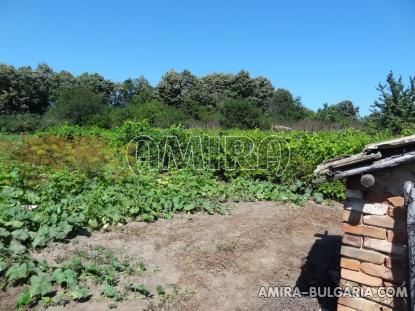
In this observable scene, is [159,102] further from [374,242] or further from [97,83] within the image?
[374,242]

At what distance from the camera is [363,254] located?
11.8 feet

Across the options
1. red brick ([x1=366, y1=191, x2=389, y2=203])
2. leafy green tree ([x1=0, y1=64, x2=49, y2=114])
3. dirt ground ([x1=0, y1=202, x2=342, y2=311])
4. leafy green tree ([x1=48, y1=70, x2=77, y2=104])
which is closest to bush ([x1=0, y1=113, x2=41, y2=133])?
leafy green tree ([x1=0, y1=64, x2=49, y2=114])

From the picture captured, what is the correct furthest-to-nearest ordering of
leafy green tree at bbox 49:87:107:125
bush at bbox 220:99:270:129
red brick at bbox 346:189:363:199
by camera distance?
bush at bbox 220:99:270:129 → leafy green tree at bbox 49:87:107:125 → red brick at bbox 346:189:363:199

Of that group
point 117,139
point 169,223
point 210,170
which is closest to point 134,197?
point 169,223

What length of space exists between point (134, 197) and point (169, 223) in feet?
3.71

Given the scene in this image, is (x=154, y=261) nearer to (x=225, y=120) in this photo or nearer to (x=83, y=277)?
(x=83, y=277)

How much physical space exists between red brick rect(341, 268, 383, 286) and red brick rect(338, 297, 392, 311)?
195 millimetres

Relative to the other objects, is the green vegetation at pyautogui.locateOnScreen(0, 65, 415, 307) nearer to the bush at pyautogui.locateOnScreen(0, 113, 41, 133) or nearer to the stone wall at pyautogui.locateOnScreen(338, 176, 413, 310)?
the stone wall at pyautogui.locateOnScreen(338, 176, 413, 310)

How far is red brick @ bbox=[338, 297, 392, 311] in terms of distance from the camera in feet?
11.6

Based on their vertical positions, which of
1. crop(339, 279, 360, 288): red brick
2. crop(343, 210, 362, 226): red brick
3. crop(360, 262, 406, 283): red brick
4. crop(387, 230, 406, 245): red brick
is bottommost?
crop(339, 279, 360, 288): red brick

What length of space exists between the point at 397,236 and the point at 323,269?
85.9 inches

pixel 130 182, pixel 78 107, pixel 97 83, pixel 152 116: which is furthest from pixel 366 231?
pixel 97 83

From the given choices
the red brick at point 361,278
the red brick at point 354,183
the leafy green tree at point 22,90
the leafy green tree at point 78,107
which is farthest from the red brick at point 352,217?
the leafy green tree at point 22,90

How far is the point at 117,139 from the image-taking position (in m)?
15.7
